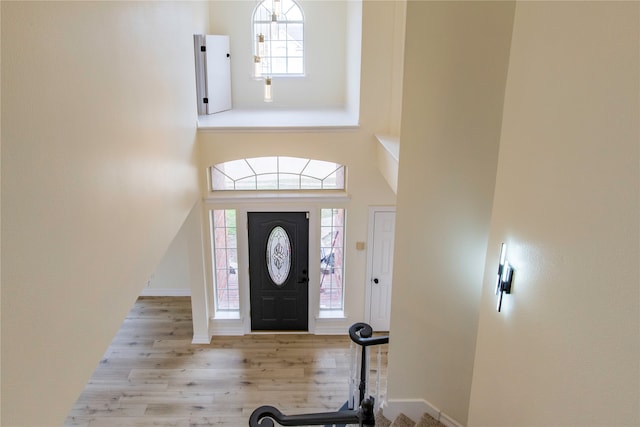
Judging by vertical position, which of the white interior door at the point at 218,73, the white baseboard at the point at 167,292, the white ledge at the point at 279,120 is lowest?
the white baseboard at the point at 167,292

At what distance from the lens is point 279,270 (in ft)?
23.1

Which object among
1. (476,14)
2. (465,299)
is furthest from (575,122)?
(465,299)

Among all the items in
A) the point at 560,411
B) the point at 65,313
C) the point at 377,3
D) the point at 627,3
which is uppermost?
the point at 377,3

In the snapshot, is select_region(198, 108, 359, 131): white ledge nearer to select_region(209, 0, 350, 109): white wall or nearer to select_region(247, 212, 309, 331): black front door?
select_region(209, 0, 350, 109): white wall

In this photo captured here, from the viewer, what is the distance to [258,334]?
23.5 feet

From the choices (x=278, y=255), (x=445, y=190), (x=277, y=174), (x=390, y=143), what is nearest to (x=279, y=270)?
(x=278, y=255)

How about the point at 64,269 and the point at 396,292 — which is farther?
the point at 396,292

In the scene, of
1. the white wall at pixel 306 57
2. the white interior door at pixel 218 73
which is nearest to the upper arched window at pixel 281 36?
the white wall at pixel 306 57

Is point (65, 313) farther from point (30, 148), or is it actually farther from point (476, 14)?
point (476, 14)

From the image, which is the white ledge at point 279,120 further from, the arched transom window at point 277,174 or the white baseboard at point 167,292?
the white baseboard at point 167,292

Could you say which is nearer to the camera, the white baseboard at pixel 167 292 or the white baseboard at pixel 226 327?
the white baseboard at pixel 226 327

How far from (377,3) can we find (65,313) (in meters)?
4.83

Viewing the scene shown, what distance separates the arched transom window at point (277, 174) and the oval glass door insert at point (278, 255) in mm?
641

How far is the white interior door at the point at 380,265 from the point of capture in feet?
22.1
